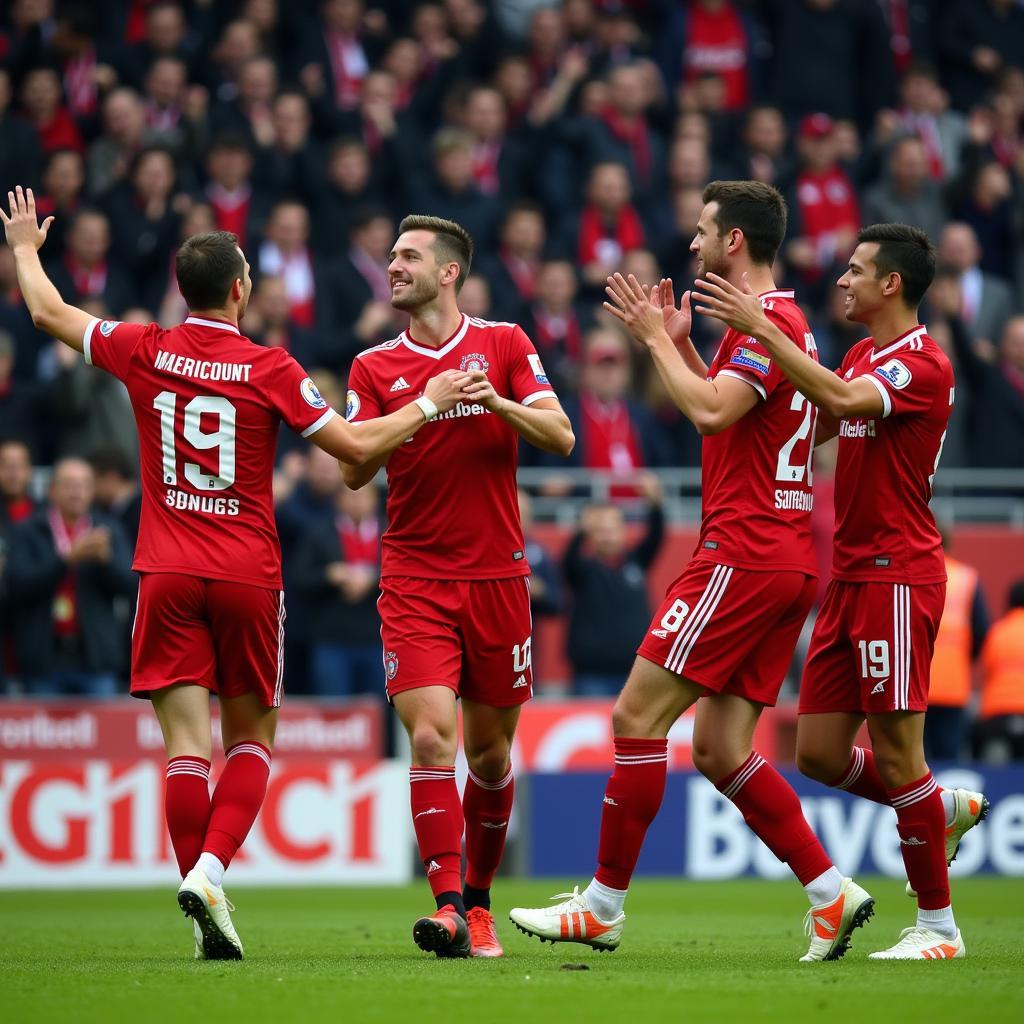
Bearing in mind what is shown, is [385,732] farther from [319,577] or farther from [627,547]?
[627,547]

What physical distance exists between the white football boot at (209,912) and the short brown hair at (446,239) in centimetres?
272

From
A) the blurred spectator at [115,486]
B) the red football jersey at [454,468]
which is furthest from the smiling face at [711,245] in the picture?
the blurred spectator at [115,486]

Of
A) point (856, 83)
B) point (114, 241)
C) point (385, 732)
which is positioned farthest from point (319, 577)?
point (856, 83)

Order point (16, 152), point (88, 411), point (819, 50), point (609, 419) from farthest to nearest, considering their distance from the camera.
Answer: point (819, 50)
point (16, 152)
point (609, 419)
point (88, 411)

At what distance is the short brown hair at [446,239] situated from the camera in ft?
26.0

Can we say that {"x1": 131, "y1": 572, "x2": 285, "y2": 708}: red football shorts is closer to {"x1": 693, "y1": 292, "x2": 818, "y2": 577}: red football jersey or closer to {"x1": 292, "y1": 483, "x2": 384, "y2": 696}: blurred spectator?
{"x1": 693, "y1": 292, "x2": 818, "y2": 577}: red football jersey

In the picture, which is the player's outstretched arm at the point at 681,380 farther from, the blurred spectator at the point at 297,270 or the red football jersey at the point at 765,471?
the blurred spectator at the point at 297,270

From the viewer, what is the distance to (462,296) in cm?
1464

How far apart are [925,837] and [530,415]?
2292 millimetres

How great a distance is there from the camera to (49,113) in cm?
1648

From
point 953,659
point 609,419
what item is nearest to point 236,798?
point 953,659

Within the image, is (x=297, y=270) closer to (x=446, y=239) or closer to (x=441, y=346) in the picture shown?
(x=446, y=239)

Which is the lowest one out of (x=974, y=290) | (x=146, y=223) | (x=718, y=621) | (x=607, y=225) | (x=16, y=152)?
(x=718, y=621)

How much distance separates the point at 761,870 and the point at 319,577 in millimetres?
3847
